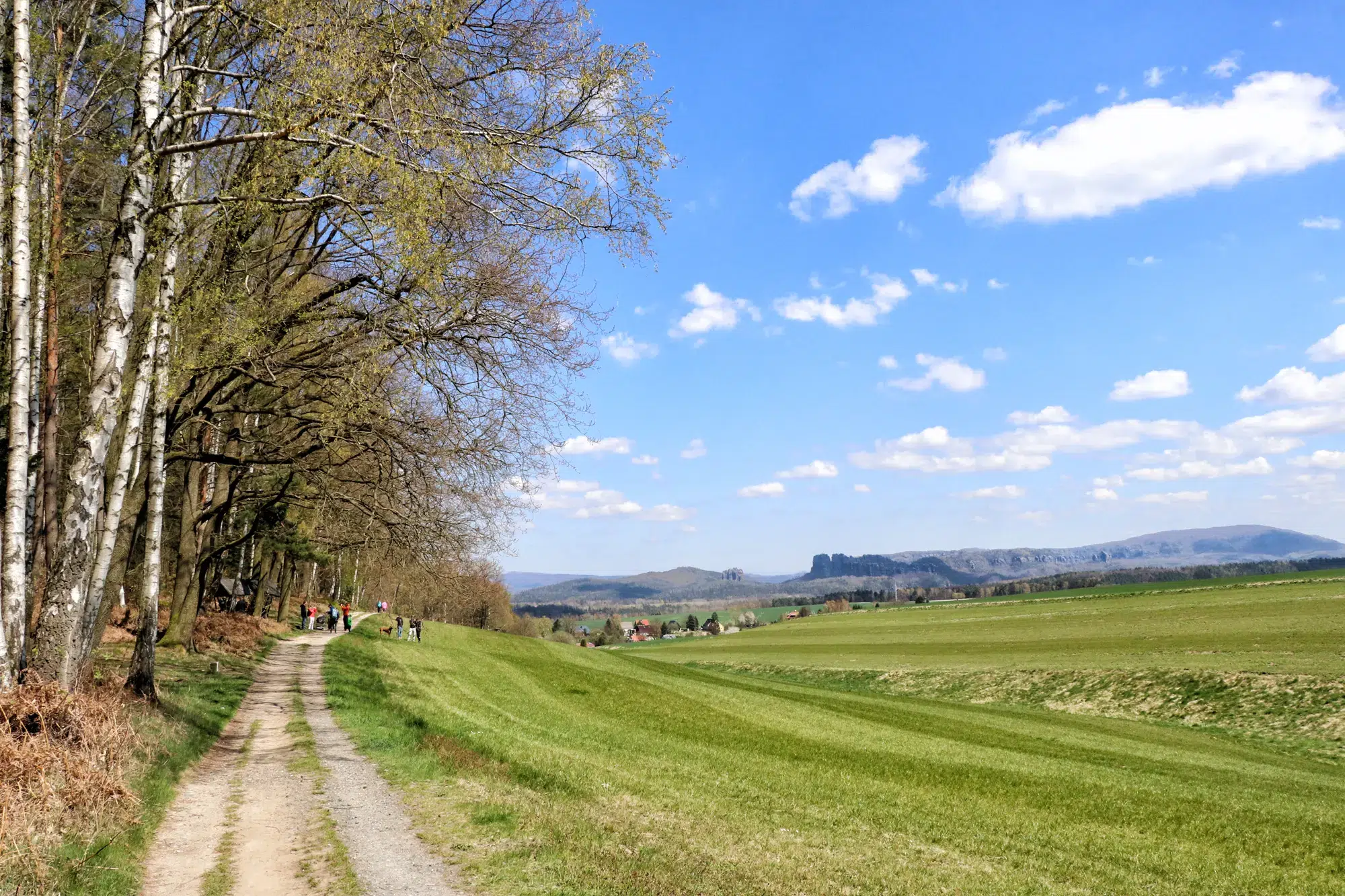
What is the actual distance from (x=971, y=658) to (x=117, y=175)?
188 feet

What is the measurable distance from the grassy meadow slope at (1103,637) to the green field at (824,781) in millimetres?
996

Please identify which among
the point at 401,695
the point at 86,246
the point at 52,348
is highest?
the point at 86,246

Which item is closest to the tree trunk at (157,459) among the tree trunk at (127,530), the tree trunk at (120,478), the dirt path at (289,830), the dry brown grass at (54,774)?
the tree trunk at (120,478)

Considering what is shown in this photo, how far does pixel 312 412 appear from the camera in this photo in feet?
56.3

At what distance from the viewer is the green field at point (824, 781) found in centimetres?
884

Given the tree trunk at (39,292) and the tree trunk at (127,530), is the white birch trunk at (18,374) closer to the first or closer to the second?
the tree trunk at (39,292)

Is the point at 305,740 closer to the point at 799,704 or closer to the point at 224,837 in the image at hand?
the point at 224,837

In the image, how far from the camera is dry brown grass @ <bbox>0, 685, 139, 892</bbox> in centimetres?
678

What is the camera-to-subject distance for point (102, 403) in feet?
32.8

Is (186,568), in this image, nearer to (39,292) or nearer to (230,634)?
(230,634)

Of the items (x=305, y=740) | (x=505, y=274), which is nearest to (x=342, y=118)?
(x=505, y=274)

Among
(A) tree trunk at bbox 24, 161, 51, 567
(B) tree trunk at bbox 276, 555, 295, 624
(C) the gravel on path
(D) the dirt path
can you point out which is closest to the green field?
(C) the gravel on path

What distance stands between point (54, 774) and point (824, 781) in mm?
13066

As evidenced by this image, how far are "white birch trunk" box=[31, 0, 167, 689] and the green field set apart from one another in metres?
4.58
